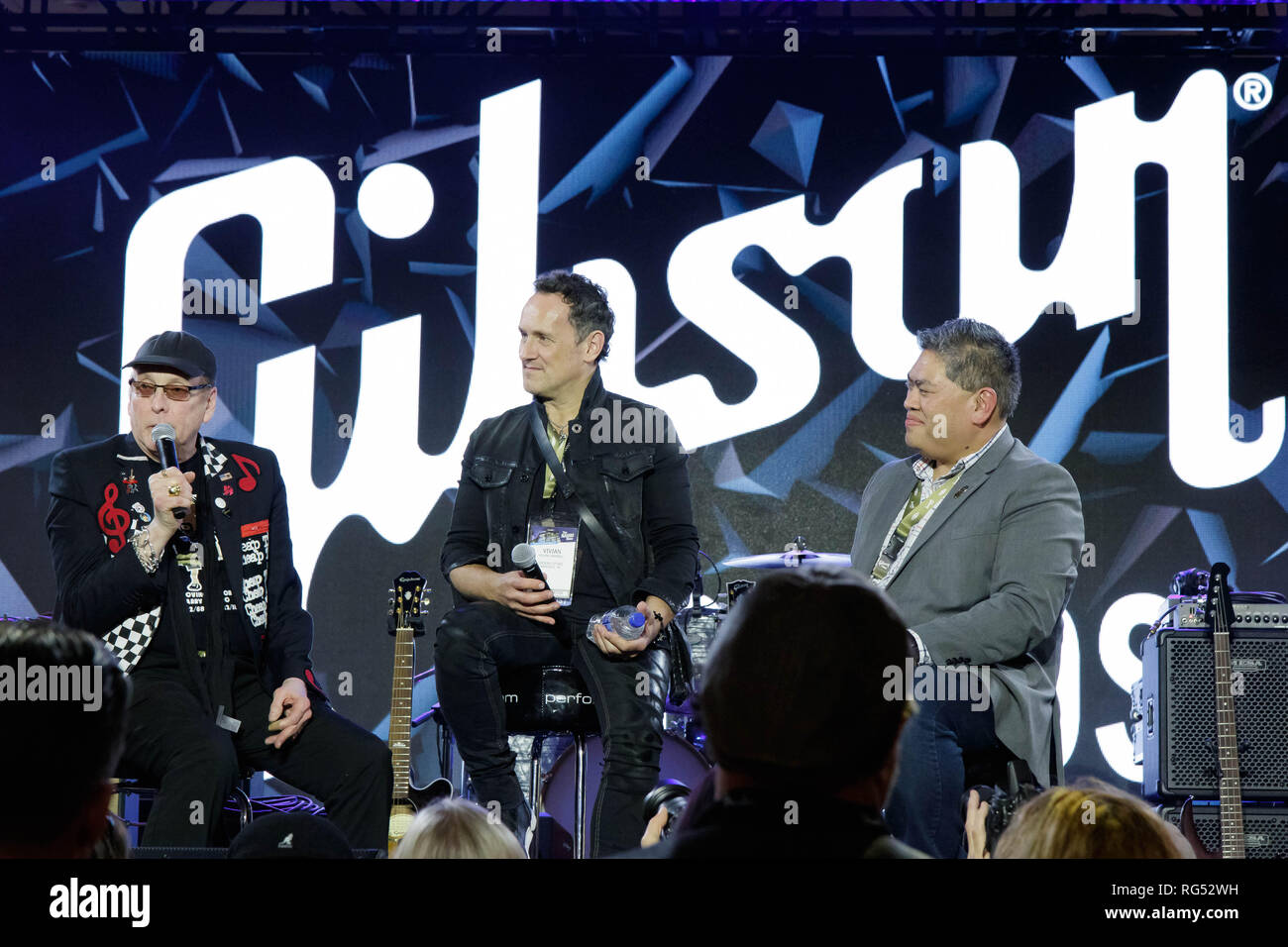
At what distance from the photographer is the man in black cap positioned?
3215mm

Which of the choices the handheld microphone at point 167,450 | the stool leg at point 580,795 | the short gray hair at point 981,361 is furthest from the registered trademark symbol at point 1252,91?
the handheld microphone at point 167,450

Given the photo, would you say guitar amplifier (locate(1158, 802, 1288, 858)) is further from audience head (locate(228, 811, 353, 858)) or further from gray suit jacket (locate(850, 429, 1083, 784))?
audience head (locate(228, 811, 353, 858))

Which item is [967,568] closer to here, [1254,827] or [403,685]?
[1254,827]

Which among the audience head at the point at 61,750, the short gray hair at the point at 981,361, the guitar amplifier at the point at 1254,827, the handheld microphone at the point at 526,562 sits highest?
the short gray hair at the point at 981,361

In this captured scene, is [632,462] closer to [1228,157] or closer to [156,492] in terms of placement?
[156,492]

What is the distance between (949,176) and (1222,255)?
3.95 ft

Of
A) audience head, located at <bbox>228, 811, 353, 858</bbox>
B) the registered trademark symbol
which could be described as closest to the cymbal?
the registered trademark symbol

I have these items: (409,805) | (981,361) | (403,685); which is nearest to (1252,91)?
(981,361)

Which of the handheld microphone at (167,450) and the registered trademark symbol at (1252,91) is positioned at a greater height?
the registered trademark symbol at (1252,91)

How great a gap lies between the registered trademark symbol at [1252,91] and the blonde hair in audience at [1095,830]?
16.1 feet

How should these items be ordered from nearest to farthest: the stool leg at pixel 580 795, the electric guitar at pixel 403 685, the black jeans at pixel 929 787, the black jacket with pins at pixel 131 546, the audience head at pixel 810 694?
1. the audience head at pixel 810 694
2. the black jeans at pixel 929 787
3. the black jacket with pins at pixel 131 546
4. the stool leg at pixel 580 795
5. the electric guitar at pixel 403 685

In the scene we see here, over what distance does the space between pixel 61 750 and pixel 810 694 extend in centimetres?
74

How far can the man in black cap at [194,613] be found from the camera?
10.5 ft

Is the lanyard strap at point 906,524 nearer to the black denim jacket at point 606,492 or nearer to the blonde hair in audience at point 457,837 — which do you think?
the black denim jacket at point 606,492
